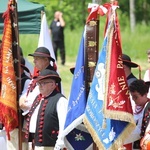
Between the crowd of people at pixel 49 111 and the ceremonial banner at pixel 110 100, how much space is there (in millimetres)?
416

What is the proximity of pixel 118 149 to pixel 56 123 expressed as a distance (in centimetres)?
104

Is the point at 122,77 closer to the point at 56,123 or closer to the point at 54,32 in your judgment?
Result: the point at 56,123

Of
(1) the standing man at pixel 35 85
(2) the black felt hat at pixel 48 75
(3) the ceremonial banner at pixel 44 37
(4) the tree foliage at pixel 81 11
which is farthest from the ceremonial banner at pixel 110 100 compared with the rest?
(4) the tree foliage at pixel 81 11

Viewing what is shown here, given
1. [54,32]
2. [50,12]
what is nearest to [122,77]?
[54,32]

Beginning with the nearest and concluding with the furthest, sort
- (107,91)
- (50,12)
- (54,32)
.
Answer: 1. (107,91)
2. (54,32)
3. (50,12)

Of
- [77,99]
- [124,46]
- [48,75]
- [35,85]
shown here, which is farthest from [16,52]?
[124,46]

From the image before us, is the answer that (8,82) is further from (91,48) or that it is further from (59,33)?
(59,33)

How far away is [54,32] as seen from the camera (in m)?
23.4

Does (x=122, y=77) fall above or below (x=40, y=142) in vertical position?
above

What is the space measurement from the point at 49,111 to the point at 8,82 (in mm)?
918

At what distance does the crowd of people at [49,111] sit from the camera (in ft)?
29.0

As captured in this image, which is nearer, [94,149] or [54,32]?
[94,149]

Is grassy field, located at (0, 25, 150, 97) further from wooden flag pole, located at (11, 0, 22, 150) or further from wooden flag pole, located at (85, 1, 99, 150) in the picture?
wooden flag pole, located at (85, 1, 99, 150)

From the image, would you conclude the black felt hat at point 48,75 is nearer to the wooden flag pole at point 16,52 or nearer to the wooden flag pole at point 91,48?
the wooden flag pole at point 91,48
